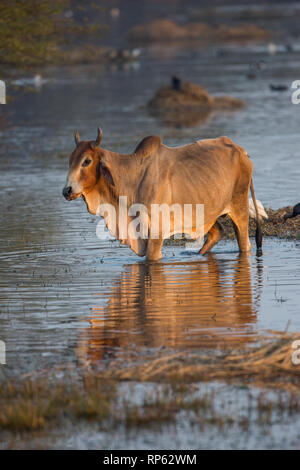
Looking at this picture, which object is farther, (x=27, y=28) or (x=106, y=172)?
(x=27, y=28)

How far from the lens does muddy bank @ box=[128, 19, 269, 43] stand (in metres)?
67.9

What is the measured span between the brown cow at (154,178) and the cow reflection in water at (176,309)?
509 millimetres

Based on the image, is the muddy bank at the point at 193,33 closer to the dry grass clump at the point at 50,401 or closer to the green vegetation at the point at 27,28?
the green vegetation at the point at 27,28

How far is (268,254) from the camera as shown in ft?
36.9

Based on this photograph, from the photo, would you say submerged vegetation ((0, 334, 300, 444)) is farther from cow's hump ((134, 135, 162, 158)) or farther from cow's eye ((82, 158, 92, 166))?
cow's hump ((134, 135, 162, 158))

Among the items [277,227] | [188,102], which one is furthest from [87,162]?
[188,102]

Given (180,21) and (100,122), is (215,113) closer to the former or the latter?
(100,122)

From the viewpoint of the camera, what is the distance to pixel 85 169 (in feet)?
34.3

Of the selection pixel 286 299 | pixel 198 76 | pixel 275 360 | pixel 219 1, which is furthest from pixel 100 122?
pixel 219 1

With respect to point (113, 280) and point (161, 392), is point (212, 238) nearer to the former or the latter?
point (113, 280)

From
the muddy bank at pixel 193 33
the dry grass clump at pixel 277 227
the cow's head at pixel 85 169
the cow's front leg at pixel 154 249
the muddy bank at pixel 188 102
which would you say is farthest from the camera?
the muddy bank at pixel 193 33

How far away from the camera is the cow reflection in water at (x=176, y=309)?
25.4 ft

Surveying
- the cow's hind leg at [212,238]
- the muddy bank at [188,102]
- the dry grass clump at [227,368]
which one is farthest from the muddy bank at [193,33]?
the dry grass clump at [227,368]

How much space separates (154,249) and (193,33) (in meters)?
61.9
